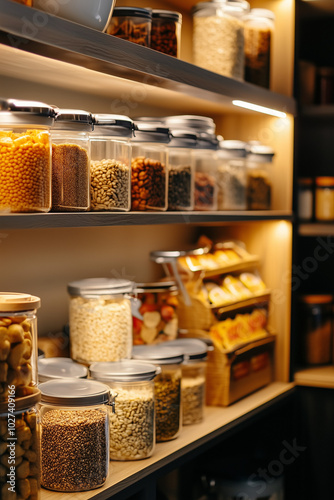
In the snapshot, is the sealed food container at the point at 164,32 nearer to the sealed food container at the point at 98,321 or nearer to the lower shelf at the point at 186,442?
the sealed food container at the point at 98,321

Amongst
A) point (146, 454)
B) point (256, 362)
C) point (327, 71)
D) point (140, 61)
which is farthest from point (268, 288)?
point (140, 61)

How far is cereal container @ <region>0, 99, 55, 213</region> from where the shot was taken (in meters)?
1.32

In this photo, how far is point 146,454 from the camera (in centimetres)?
169

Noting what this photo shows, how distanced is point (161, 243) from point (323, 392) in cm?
79

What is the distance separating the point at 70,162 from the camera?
1497 millimetres

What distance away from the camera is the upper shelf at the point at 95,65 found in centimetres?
127

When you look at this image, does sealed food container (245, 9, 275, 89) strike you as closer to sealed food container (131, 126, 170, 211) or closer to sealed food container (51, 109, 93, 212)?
sealed food container (131, 126, 170, 211)

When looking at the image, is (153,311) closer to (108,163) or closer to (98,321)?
(98,321)

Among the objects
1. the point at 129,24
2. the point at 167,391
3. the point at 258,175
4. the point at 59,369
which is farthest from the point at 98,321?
the point at 258,175

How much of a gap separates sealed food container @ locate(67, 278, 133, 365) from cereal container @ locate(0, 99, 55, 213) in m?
0.39

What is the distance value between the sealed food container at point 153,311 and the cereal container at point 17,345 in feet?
2.05

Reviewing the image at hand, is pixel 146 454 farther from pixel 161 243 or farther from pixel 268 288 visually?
pixel 268 288

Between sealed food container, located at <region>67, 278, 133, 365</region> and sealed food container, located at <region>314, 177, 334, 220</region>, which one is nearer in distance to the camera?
sealed food container, located at <region>67, 278, 133, 365</region>

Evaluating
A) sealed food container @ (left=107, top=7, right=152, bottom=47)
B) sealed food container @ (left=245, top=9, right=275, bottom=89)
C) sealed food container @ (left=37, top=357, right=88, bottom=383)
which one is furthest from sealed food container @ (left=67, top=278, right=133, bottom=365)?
sealed food container @ (left=245, top=9, right=275, bottom=89)
